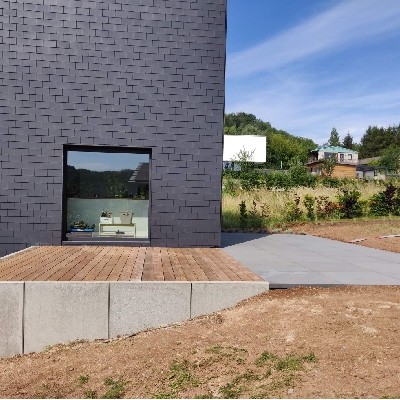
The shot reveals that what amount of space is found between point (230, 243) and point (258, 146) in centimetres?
3961

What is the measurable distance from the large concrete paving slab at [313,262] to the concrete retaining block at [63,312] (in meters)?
1.95

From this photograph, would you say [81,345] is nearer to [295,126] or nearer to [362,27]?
[362,27]

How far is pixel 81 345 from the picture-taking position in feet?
13.3

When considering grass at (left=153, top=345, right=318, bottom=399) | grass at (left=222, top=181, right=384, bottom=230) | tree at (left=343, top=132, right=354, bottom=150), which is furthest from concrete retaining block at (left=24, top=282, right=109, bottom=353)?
tree at (left=343, top=132, right=354, bottom=150)

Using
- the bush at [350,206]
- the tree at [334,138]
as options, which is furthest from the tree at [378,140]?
the bush at [350,206]

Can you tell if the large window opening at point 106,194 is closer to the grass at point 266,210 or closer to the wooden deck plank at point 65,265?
the wooden deck plank at point 65,265

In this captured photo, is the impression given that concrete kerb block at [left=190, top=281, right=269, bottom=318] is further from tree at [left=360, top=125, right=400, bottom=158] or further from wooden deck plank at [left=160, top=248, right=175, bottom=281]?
tree at [left=360, top=125, right=400, bottom=158]

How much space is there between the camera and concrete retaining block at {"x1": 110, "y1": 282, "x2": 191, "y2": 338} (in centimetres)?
418

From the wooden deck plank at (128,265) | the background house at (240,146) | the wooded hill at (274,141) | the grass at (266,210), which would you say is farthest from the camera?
the wooded hill at (274,141)

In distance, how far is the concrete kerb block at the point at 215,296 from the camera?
424 cm

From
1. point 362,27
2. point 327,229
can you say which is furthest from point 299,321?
point 362,27

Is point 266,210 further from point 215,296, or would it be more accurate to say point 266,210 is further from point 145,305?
point 145,305

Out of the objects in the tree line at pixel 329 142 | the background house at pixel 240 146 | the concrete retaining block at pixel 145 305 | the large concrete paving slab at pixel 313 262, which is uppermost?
the tree line at pixel 329 142

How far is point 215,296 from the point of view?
168 inches
